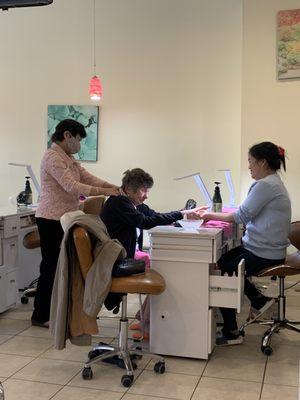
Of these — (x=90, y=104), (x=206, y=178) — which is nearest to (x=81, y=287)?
(x=206, y=178)

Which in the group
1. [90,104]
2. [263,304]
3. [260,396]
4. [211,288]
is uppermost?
[90,104]

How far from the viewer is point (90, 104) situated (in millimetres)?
5480

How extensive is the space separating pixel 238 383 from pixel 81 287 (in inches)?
37.9

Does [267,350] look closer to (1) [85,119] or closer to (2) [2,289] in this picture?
(2) [2,289]

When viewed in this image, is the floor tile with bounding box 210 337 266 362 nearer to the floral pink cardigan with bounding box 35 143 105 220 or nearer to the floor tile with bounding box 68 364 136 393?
the floor tile with bounding box 68 364 136 393

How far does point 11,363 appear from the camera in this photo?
282 cm

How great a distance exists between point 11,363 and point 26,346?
284 millimetres

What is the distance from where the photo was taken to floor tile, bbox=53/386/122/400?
2383 millimetres

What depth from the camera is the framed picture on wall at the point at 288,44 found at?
4.51 m

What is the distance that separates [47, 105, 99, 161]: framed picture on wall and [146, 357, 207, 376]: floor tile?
310cm

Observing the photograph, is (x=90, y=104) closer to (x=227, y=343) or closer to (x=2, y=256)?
(x=2, y=256)

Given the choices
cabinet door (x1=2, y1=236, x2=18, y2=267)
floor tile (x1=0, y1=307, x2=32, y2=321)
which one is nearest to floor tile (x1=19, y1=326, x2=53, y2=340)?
floor tile (x1=0, y1=307, x2=32, y2=321)

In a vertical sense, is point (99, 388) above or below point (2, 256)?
below

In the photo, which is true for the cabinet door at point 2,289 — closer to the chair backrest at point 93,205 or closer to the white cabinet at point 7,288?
the white cabinet at point 7,288
